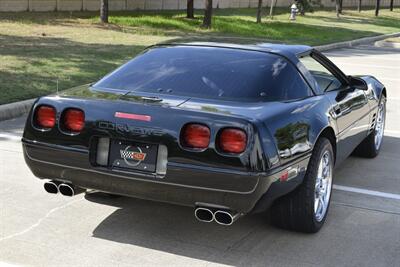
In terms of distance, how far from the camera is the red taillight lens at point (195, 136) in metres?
4.09

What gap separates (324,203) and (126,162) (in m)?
1.67

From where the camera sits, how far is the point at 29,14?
971 inches

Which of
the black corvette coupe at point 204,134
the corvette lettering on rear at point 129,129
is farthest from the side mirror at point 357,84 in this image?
the corvette lettering on rear at point 129,129

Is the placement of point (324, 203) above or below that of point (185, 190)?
below

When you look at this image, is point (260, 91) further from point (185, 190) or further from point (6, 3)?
point (6, 3)

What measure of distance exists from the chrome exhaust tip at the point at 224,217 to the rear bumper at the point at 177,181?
0.04 metres

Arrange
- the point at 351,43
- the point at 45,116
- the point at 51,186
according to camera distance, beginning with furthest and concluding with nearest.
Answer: the point at 351,43
the point at 51,186
the point at 45,116

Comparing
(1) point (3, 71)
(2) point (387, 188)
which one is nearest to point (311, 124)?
(2) point (387, 188)

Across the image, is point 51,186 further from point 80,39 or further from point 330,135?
point 80,39

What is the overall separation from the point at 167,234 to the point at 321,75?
2.06 meters

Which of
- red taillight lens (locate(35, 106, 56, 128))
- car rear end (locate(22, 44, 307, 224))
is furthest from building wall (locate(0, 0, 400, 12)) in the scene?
car rear end (locate(22, 44, 307, 224))

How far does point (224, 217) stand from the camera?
4137 mm

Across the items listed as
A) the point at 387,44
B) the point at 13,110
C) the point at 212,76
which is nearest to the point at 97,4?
the point at 387,44

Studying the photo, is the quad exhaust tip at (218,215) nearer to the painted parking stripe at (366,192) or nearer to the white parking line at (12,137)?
the painted parking stripe at (366,192)
